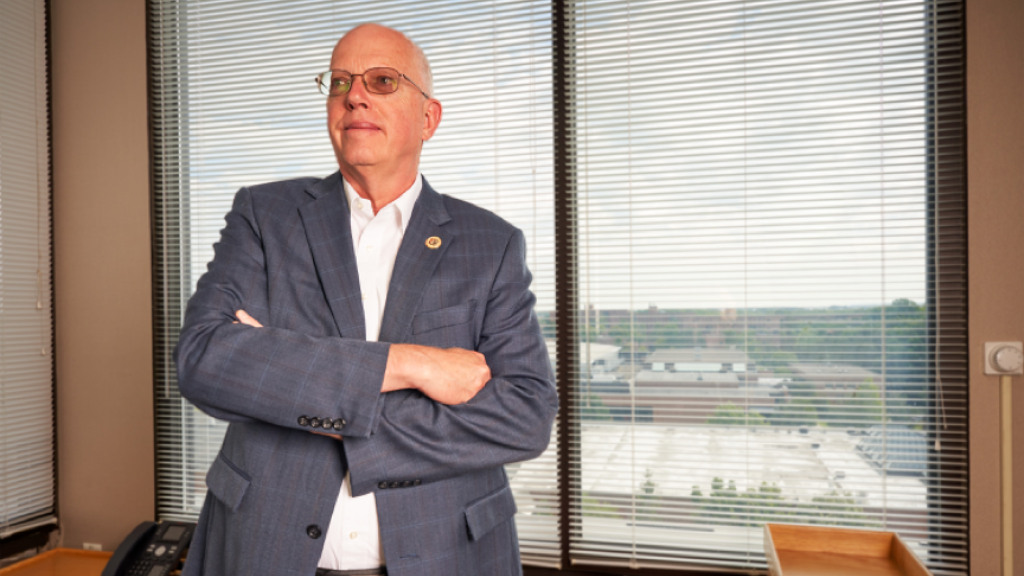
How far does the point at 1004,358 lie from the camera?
5.76 feet

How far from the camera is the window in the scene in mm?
1863

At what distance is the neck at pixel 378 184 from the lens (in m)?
1.27

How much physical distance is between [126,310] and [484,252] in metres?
1.92

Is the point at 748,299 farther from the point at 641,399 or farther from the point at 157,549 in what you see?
the point at 157,549

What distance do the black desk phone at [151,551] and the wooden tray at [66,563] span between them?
1.16 ft

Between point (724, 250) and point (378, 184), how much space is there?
1.21 meters

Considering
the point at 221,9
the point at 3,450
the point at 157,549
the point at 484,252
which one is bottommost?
the point at 157,549

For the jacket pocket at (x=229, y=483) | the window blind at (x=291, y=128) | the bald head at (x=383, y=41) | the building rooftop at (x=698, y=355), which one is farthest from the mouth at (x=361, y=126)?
the building rooftop at (x=698, y=355)

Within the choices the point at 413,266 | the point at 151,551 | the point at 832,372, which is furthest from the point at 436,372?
the point at 151,551

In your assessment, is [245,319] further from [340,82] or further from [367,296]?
[340,82]

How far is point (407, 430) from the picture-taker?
3.47 feet

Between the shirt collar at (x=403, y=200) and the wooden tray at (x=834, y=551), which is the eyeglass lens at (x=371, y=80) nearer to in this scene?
the shirt collar at (x=403, y=200)

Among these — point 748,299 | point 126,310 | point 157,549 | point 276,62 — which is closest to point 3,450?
point 126,310

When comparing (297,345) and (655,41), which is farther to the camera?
(655,41)
